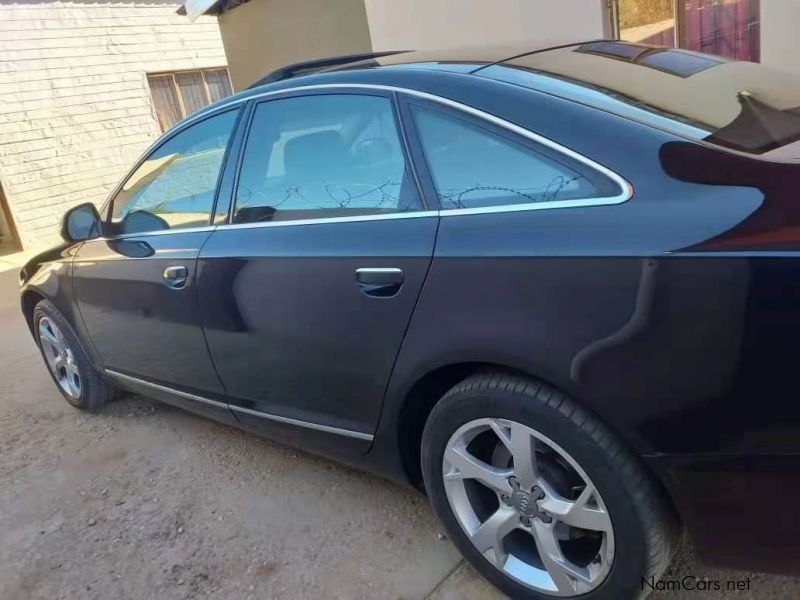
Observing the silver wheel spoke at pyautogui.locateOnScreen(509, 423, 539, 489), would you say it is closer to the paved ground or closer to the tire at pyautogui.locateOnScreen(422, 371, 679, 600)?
the tire at pyautogui.locateOnScreen(422, 371, 679, 600)

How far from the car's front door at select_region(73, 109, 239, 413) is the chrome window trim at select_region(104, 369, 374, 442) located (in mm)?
27

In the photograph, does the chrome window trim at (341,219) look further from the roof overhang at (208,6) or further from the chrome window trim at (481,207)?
the roof overhang at (208,6)

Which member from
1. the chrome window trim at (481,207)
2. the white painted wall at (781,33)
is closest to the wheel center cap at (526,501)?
Result: the chrome window trim at (481,207)

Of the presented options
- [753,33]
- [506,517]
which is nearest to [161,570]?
[506,517]

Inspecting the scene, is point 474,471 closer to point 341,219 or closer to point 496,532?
point 496,532

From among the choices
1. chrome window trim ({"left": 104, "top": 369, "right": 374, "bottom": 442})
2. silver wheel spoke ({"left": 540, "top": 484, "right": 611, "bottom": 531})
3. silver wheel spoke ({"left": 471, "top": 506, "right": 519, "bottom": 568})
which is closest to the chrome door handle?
chrome window trim ({"left": 104, "top": 369, "right": 374, "bottom": 442})

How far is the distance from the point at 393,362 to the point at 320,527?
95 cm

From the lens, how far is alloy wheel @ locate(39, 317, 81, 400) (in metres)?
3.99

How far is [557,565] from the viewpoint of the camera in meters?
2.00

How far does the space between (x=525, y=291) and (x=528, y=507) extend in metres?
0.66

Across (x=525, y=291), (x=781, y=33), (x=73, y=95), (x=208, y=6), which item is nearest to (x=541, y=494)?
(x=525, y=291)

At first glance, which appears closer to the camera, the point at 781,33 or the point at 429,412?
the point at 429,412

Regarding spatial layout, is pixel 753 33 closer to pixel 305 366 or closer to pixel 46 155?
pixel 305 366

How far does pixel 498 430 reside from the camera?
1981 mm
